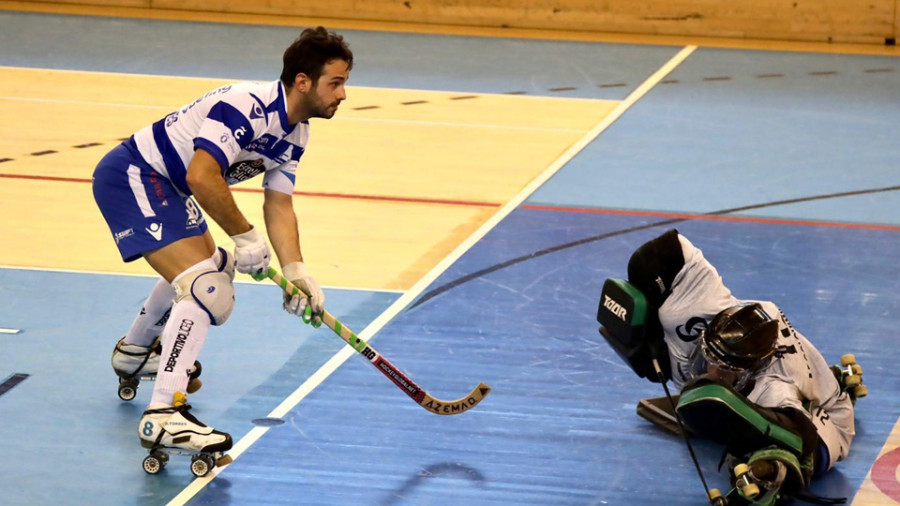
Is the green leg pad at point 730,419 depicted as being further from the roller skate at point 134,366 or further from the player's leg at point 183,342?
the roller skate at point 134,366

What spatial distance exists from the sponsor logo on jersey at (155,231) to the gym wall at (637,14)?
42.1 feet

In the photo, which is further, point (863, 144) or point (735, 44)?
→ point (735, 44)

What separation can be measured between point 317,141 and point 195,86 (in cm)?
264

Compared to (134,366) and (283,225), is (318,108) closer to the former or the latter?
(283,225)

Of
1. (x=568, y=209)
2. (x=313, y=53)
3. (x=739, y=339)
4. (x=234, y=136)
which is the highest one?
(x=313, y=53)

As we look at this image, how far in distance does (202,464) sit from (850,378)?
283cm

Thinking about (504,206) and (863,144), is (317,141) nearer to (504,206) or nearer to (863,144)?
(504,206)

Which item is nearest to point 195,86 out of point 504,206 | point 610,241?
point 504,206

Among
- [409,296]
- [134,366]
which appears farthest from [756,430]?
[409,296]

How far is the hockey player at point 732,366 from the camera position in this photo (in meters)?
4.98

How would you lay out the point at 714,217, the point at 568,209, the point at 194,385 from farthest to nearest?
the point at 568,209, the point at 714,217, the point at 194,385

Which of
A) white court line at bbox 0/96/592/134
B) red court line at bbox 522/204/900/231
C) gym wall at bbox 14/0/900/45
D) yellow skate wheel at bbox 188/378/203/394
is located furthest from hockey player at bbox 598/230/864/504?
gym wall at bbox 14/0/900/45

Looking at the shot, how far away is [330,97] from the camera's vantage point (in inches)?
212

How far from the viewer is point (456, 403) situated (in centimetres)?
584
